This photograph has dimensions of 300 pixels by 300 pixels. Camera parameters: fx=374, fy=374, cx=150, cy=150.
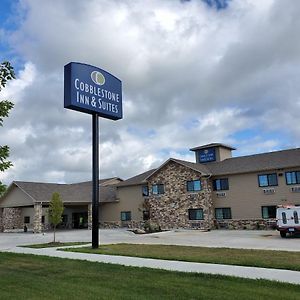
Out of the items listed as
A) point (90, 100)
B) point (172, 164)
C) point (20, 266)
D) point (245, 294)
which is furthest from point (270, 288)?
point (172, 164)

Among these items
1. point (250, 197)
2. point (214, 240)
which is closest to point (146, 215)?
point (250, 197)

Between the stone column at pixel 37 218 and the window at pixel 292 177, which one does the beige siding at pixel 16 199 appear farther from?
the window at pixel 292 177

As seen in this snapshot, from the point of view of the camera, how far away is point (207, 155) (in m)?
37.8

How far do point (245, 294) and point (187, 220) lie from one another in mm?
26981

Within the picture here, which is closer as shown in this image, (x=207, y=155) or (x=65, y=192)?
(x=207, y=155)

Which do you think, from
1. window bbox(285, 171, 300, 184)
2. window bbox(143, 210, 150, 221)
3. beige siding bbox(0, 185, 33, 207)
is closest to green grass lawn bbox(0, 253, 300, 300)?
window bbox(285, 171, 300, 184)

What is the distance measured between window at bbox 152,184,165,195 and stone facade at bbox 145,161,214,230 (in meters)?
0.29

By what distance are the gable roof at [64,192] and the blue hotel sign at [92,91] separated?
775 inches

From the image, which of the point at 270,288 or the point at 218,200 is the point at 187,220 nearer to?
the point at 218,200

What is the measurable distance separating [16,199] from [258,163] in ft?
81.9

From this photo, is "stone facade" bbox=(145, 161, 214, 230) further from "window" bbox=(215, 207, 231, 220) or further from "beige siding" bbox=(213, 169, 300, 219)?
"beige siding" bbox=(213, 169, 300, 219)

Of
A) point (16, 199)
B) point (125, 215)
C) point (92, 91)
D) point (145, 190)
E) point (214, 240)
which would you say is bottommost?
point (214, 240)

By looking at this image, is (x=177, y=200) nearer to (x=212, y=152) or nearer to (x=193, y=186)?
(x=193, y=186)

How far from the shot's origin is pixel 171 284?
8703 millimetres
